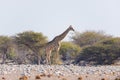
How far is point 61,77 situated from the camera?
84.0 ft

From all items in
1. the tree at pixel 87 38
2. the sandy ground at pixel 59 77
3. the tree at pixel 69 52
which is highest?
the tree at pixel 87 38

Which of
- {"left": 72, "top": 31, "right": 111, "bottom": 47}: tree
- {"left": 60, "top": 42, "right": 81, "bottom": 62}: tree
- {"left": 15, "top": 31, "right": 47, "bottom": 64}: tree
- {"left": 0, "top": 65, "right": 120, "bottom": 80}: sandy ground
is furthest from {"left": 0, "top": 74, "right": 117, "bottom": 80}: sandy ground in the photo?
{"left": 72, "top": 31, "right": 111, "bottom": 47}: tree

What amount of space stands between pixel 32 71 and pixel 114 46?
79.5ft

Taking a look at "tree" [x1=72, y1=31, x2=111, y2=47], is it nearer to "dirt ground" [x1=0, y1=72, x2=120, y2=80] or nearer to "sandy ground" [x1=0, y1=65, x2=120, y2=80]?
"sandy ground" [x1=0, y1=65, x2=120, y2=80]

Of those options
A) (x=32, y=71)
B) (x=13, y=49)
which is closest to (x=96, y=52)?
(x=13, y=49)

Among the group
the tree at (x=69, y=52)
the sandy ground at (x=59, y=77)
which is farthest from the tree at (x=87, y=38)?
the sandy ground at (x=59, y=77)

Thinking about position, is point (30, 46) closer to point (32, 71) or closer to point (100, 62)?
point (100, 62)

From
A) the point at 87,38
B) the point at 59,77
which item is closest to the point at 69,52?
the point at 87,38

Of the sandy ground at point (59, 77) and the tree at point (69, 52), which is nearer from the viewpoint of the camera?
the sandy ground at point (59, 77)

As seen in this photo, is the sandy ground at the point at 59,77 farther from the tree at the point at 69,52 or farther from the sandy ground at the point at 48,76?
the tree at the point at 69,52

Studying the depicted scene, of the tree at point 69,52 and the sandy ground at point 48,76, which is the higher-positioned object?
the tree at point 69,52

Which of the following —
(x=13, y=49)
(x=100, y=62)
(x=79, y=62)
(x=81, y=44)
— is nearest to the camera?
(x=100, y=62)

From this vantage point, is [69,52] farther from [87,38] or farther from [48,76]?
[48,76]

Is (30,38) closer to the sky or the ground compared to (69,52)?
closer to the sky
